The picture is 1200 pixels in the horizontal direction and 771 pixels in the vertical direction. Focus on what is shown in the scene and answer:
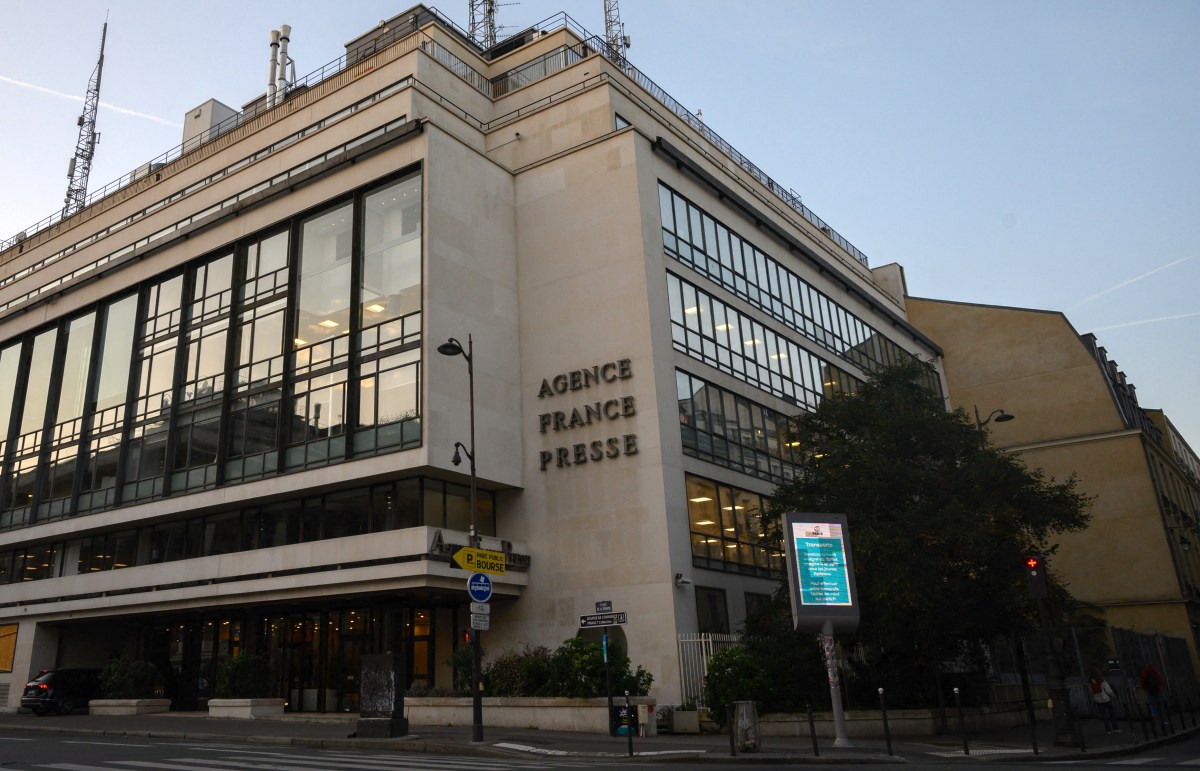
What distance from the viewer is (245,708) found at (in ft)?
101

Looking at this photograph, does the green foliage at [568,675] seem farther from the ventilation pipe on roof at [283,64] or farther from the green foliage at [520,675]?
the ventilation pipe on roof at [283,64]

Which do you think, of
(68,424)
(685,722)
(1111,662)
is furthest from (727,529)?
(68,424)

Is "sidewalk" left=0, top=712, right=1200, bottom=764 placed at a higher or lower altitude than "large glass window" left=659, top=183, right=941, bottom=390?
lower

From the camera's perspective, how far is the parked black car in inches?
1353

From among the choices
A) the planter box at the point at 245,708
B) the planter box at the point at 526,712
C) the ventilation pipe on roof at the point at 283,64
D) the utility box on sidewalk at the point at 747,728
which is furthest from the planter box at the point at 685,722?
the ventilation pipe on roof at the point at 283,64

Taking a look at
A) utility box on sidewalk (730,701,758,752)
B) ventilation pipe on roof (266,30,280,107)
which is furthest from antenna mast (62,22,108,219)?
utility box on sidewalk (730,701,758,752)

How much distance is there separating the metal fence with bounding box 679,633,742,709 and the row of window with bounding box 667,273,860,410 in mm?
9813

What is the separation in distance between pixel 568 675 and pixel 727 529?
10.1 metres

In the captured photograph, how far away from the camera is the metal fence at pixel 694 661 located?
1088 inches

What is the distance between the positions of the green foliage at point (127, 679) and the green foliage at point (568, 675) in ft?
52.3

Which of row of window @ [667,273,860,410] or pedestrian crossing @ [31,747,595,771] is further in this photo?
row of window @ [667,273,860,410]

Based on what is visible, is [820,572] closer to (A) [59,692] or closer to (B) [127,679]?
(B) [127,679]

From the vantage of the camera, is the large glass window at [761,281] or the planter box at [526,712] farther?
the large glass window at [761,281]

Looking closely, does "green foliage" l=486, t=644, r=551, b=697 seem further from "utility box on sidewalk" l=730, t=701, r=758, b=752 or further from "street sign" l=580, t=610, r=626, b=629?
"utility box on sidewalk" l=730, t=701, r=758, b=752
